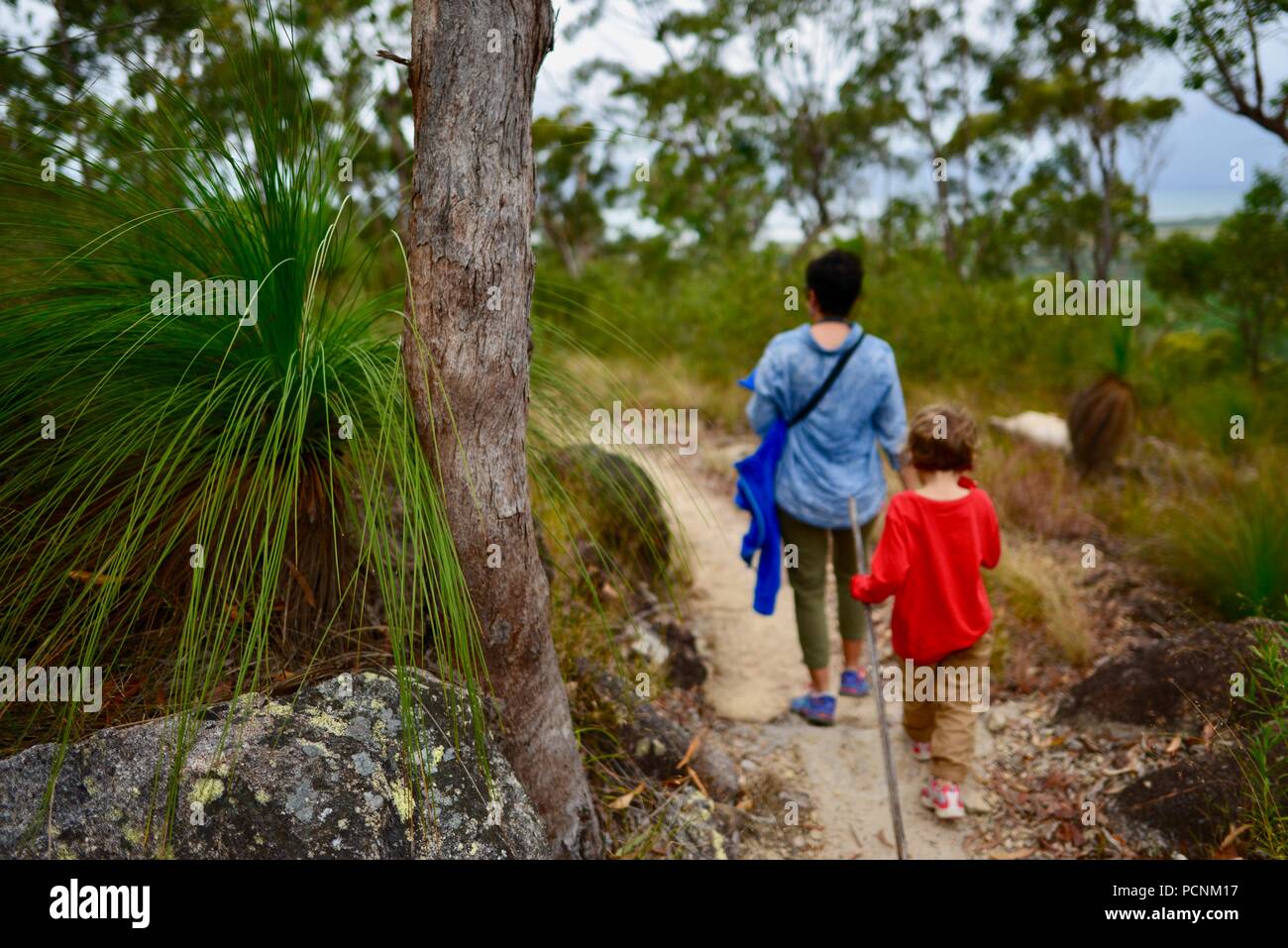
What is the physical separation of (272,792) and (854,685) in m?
2.76

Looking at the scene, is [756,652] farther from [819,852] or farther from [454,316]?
[454,316]

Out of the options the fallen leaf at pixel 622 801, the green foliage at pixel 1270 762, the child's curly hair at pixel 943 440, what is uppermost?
the child's curly hair at pixel 943 440

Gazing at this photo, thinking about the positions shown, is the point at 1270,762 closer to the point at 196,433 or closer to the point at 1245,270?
the point at 196,433

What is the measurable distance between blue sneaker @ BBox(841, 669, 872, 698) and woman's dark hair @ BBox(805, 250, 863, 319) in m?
1.65

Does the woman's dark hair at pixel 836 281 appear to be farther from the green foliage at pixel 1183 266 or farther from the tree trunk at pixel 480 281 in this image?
the green foliage at pixel 1183 266

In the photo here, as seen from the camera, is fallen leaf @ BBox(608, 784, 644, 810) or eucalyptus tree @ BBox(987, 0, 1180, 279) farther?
eucalyptus tree @ BBox(987, 0, 1180, 279)

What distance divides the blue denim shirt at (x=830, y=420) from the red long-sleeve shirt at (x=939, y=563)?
1.55ft

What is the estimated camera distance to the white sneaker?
3.12 m

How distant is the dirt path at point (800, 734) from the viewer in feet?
10.3

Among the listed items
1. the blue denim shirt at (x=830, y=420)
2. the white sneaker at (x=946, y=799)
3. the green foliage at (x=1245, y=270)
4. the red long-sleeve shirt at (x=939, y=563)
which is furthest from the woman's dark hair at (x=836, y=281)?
the green foliage at (x=1245, y=270)

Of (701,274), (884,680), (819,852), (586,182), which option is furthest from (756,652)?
(586,182)

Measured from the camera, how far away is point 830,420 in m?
3.49

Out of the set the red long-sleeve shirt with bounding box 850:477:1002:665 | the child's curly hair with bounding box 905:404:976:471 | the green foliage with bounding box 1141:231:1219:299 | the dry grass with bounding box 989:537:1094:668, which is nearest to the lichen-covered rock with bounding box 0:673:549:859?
the red long-sleeve shirt with bounding box 850:477:1002:665

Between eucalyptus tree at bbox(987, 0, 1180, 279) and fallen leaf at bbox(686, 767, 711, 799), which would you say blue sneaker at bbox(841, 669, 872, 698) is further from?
eucalyptus tree at bbox(987, 0, 1180, 279)
